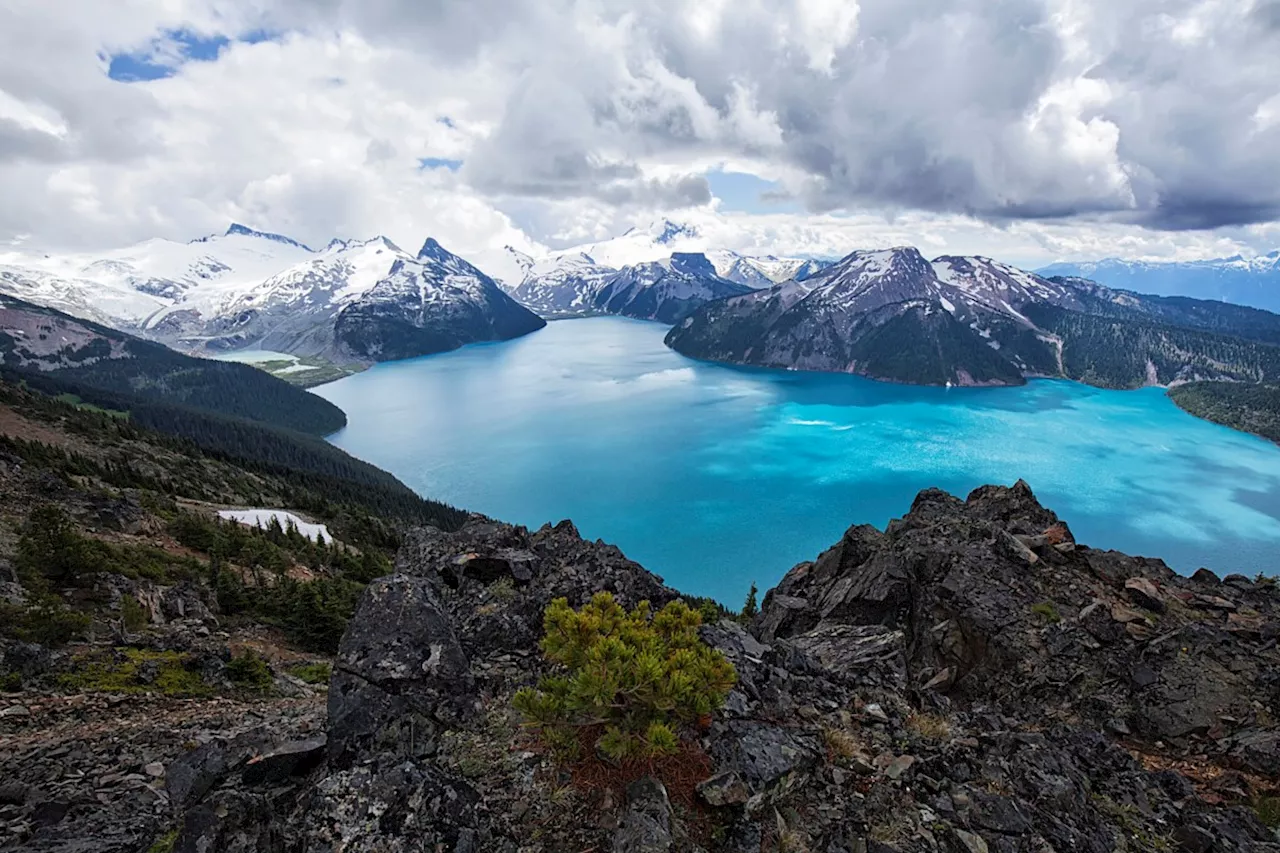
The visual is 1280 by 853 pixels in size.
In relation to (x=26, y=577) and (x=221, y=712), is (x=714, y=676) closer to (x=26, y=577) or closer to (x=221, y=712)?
(x=221, y=712)

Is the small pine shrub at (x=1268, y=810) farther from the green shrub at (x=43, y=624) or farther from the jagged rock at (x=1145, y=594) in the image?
the green shrub at (x=43, y=624)

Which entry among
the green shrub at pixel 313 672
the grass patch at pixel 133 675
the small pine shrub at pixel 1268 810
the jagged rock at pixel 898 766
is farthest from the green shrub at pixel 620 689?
the green shrub at pixel 313 672

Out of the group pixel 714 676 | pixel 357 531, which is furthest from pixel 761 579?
pixel 714 676

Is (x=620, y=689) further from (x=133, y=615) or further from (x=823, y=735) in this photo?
(x=133, y=615)

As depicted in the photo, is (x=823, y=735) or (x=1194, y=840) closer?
(x=1194, y=840)

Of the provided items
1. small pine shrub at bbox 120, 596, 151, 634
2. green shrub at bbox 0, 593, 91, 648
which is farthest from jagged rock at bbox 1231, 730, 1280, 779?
small pine shrub at bbox 120, 596, 151, 634

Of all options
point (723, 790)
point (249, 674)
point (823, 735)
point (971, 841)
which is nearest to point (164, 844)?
point (723, 790)

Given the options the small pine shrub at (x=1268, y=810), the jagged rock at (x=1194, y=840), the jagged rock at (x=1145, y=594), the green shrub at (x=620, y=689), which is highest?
the green shrub at (x=620, y=689)
